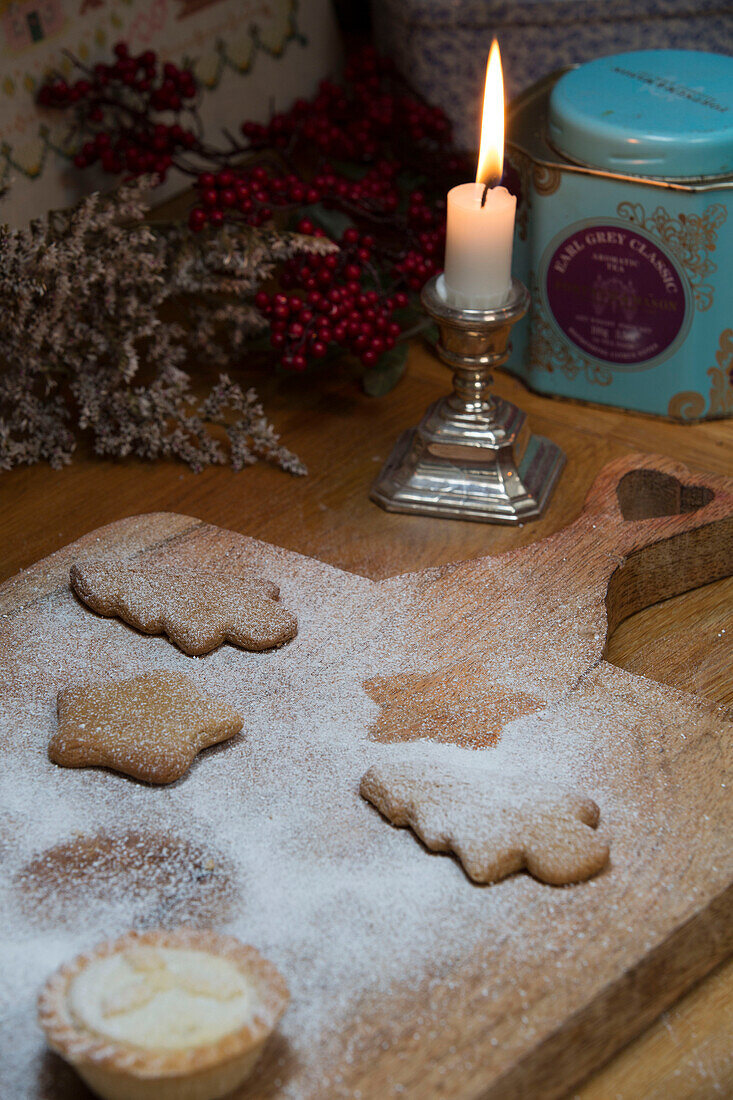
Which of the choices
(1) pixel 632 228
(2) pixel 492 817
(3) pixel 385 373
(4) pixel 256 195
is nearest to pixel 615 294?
(1) pixel 632 228

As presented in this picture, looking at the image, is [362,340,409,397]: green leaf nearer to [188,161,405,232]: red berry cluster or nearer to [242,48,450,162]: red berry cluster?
[188,161,405,232]: red berry cluster

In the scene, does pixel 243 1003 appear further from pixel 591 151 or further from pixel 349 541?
pixel 591 151

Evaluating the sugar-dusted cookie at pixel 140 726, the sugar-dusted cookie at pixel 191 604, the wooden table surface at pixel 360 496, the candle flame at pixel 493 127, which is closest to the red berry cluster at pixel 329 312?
the wooden table surface at pixel 360 496

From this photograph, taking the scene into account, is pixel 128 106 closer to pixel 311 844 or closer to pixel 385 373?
pixel 385 373

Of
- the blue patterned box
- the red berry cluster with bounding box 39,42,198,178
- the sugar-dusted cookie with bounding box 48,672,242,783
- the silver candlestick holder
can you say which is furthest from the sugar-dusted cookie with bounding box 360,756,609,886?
the blue patterned box

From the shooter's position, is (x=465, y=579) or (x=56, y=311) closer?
(x=465, y=579)

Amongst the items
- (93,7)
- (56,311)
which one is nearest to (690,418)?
(56,311)

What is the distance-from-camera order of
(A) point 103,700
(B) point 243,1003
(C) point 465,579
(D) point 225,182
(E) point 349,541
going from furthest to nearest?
(D) point 225,182 → (E) point 349,541 → (C) point 465,579 → (A) point 103,700 → (B) point 243,1003
